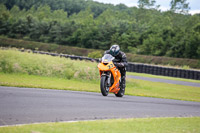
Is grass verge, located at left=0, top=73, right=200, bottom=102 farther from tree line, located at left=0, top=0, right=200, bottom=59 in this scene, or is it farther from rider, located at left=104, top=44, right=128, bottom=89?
tree line, located at left=0, top=0, right=200, bottom=59

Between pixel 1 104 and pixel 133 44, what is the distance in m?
64.7

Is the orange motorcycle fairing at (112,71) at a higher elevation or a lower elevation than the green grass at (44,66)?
higher

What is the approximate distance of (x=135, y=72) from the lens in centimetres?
3694

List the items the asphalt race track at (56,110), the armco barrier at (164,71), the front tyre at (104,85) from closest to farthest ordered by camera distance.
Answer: the asphalt race track at (56,110) < the front tyre at (104,85) < the armco barrier at (164,71)

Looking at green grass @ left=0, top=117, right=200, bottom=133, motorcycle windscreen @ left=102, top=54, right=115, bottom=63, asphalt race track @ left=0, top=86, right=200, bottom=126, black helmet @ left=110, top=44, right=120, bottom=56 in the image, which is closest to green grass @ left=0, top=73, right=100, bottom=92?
black helmet @ left=110, top=44, right=120, bottom=56

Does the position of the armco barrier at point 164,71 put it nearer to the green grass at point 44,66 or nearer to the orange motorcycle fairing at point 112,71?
the green grass at point 44,66

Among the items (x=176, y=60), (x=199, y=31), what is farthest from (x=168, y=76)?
(x=199, y=31)

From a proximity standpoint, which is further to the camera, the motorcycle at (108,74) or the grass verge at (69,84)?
the grass verge at (69,84)

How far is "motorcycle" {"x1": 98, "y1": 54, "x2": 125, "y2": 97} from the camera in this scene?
11.9 metres

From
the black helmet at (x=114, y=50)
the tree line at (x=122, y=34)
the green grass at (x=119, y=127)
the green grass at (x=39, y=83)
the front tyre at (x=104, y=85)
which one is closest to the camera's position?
the green grass at (x=119, y=127)

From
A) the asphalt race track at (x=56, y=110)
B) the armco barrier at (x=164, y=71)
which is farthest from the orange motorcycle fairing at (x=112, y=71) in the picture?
the armco barrier at (x=164, y=71)

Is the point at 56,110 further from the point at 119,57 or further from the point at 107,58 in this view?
the point at 119,57

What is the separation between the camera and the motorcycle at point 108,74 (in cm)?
1192

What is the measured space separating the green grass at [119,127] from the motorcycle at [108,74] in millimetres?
3536
